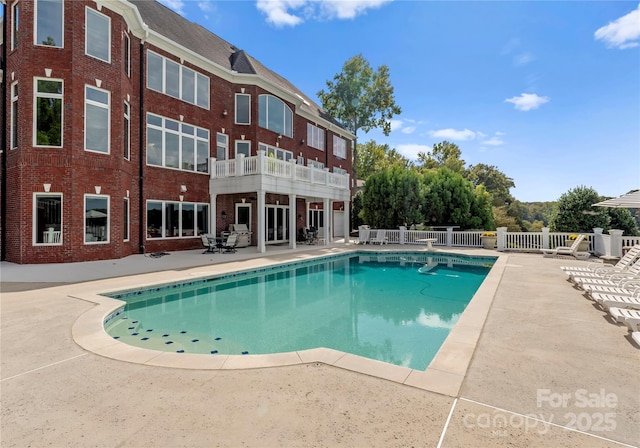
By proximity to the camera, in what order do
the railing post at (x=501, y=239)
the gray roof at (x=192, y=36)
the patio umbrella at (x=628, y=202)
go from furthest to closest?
the railing post at (x=501, y=239) → the gray roof at (x=192, y=36) → the patio umbrella at (x=628, y=202)

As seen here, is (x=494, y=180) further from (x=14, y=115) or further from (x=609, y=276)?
(x=14, y=115)

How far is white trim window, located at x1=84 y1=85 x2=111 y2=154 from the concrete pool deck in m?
9.05

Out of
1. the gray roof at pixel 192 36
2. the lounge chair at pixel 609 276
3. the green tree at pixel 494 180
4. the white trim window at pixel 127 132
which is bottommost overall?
the lounge chair at pixel 609 276

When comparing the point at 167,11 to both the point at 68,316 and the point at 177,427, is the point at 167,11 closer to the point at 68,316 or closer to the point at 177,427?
the point at 68,316

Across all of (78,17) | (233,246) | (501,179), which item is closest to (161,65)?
(78,17)

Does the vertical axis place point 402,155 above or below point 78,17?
above

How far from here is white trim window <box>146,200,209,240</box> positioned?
46.4 feet

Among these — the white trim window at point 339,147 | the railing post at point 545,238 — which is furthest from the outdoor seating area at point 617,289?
the white trim window at point 339,147

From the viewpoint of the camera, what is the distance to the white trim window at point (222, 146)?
17391mm

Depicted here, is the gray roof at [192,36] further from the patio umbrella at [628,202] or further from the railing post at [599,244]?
the railing post at [599,244]

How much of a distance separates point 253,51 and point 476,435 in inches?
1010

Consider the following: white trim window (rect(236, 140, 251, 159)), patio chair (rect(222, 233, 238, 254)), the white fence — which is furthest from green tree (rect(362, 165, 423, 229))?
patio chair (rect(222, 233, 238, 254))

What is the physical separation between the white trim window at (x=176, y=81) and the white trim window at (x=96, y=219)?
580 centimetres

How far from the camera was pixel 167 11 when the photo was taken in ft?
56.3
